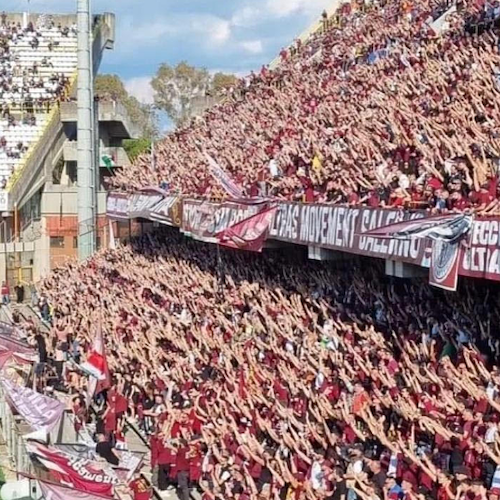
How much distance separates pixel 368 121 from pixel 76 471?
348 inches

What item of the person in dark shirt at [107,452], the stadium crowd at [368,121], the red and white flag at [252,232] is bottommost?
the person in dark shirt at [107,452]

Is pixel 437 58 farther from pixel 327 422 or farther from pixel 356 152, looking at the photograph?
pixel 327 422

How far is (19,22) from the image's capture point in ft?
135

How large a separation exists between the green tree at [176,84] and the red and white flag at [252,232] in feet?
179

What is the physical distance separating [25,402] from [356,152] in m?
5.66

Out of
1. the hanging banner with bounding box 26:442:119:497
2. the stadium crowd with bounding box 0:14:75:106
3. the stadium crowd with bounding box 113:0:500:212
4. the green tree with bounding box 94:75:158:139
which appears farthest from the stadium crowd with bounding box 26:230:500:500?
the green tree with bounding box 94:75:158:139

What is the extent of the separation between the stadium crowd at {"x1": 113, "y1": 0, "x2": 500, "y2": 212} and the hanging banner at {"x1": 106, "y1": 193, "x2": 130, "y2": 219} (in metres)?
0.51

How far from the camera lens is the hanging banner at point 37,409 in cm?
1205

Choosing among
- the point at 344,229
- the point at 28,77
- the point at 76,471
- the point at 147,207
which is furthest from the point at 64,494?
the point at 28,77

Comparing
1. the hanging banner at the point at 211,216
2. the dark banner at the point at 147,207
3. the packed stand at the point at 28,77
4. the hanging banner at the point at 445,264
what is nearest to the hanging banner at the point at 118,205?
the dark banner at the point at 147,207

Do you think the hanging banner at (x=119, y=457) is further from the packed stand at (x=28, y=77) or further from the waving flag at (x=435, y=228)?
the packed stand at (x=28, y=77)

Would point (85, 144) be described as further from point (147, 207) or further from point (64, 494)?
point (64, 494)

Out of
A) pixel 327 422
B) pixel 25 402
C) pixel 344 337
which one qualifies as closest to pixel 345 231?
pixel 344 337

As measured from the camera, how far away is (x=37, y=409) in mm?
12258
